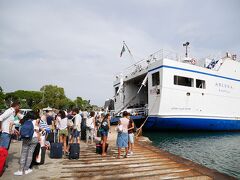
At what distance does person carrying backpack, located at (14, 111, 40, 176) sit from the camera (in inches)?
209

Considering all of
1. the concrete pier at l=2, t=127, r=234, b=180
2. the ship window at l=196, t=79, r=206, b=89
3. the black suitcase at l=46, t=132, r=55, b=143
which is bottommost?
the concrete pier at l=2, t=127, r=234, b=180

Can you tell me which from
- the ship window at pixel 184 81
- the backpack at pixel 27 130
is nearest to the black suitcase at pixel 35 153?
the backpack at pixel 27 130

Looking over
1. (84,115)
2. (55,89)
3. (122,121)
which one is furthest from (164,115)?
(55,89)

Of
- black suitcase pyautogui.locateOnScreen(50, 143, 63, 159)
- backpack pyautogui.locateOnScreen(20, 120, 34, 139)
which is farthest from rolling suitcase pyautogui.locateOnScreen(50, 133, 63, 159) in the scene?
backpack pyautogui.locateOnScreen(20, 120, 34, 139)

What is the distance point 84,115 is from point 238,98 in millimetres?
16321

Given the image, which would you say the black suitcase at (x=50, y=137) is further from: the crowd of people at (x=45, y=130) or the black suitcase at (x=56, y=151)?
the black suitcase at (x=56, y=151)

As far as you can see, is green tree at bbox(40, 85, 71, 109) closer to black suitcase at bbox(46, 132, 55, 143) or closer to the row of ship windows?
the row of ship windows

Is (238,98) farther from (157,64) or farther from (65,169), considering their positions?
(65,169)

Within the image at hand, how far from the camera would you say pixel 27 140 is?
5430 millimetres

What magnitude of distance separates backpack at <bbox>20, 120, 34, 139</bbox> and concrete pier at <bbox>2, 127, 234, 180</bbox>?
95cm

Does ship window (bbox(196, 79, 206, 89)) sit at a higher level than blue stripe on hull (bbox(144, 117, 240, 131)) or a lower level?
higher

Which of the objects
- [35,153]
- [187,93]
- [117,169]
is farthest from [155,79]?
[35,153]

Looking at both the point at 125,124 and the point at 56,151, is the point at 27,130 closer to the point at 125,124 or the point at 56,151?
the point at 56,151

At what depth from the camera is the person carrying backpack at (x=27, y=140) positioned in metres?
5.30
